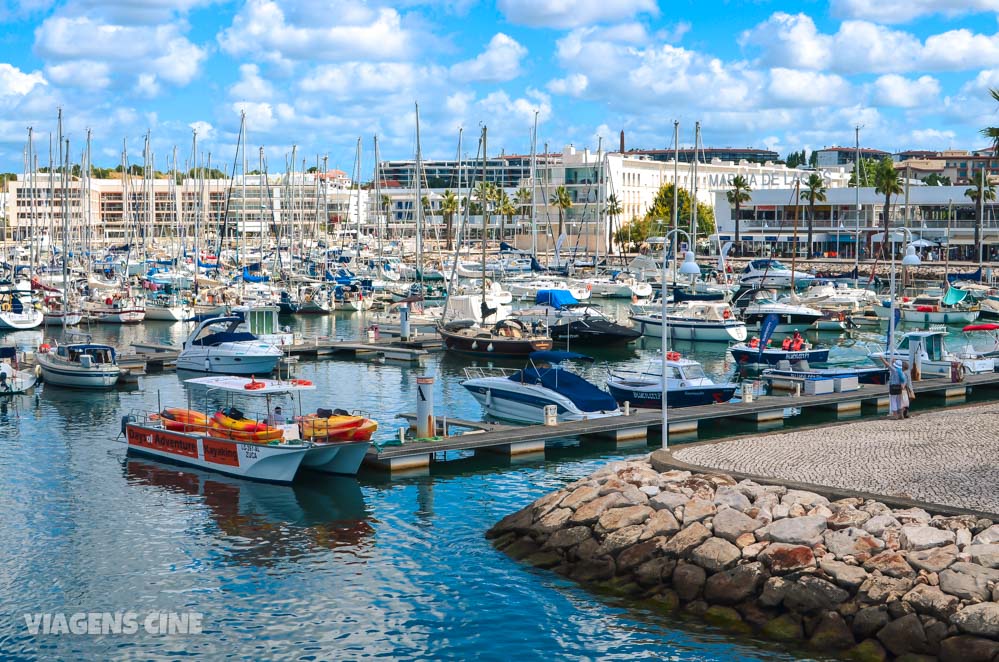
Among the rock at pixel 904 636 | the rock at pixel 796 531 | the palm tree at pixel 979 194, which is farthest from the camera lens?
the palm tree at pixel 979 194

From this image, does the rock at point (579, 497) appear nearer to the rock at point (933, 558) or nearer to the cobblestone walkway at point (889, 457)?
the cobblestone walkway at point (889, 457)

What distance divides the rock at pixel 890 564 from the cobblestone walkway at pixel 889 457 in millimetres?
3303

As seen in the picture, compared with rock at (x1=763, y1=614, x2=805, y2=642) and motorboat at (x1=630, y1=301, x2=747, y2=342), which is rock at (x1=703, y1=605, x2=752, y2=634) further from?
motorboat at (x1=630, y1=301, x2=747, y2=342)

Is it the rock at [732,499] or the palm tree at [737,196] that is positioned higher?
the palm tree at [737,196]

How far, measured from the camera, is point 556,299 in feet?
248

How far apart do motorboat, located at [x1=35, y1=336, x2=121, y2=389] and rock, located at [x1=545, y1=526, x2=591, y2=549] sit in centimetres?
3036

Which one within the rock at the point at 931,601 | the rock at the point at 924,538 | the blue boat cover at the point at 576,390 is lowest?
the rock at the point at 931,601

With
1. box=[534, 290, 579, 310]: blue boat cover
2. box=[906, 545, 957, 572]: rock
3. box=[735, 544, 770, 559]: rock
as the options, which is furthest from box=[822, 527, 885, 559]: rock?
box=[534, 290, 579, 310]: blue boat cover

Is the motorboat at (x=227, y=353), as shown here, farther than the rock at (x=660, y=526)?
Yes

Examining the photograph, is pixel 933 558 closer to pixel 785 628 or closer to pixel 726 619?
pixel 785 628

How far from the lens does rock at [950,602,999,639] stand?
66.9ft

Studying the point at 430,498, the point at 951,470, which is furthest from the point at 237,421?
the point at 951,470

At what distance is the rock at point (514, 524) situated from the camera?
92.0 ft

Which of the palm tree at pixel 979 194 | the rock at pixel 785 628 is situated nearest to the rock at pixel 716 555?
the rock at pixel 785 628
